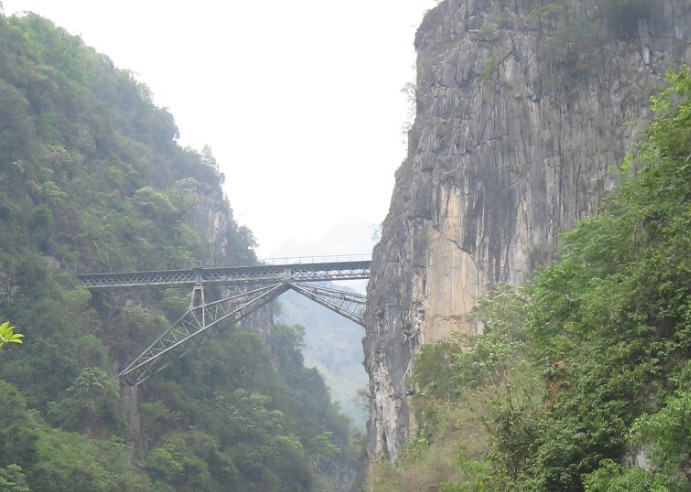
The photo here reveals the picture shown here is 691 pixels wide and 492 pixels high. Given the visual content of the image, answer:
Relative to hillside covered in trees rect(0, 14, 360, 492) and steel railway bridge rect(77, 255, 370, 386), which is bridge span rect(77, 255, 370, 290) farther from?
hillside covered in trees rect(0, 14, 360, 492)

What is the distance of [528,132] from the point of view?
3083 centimetres

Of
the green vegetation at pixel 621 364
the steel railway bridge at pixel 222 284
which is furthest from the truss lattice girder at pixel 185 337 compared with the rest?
the green vegetation at pixel 621 364

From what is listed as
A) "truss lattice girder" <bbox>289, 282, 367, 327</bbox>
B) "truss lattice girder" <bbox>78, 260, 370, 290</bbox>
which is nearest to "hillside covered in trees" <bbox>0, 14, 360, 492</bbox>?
"truss lattice girder" <bbox>78, 260, 370, 290</bbox>

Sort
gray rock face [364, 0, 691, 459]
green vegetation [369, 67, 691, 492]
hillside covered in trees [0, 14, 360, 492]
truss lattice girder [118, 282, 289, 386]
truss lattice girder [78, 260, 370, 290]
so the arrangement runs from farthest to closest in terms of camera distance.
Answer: truss lattice girder [78, 260, 370, 290] < truss lattice girder [118, 282, 289, 386] < hillside covered in trees [0, 14, 360, 492] < gray rock face [364, 0, 691, 459] < green vegetation [369, 67, 691, 492]

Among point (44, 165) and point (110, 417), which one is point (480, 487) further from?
point (44, 165)

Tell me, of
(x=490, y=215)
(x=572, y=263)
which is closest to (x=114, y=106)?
(x=490, y=215)

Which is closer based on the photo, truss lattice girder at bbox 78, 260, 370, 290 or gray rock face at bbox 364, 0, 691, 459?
gray rock face at bbox 364, 0, 691, 459

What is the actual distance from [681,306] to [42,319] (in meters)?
27.8

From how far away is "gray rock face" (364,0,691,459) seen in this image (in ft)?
96.7

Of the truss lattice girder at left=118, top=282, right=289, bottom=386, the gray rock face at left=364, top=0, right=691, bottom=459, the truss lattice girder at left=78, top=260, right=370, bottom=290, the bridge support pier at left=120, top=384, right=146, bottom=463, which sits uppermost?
the gray rock face at left=364, top=0, right=691, bottom=459

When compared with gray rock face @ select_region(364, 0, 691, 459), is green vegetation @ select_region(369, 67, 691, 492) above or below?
below

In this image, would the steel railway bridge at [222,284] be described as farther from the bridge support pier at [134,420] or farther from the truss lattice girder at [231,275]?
the bridge support pier at [134,420]

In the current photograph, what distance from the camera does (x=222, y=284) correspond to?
4112 centimetres

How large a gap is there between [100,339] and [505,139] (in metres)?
18.4
